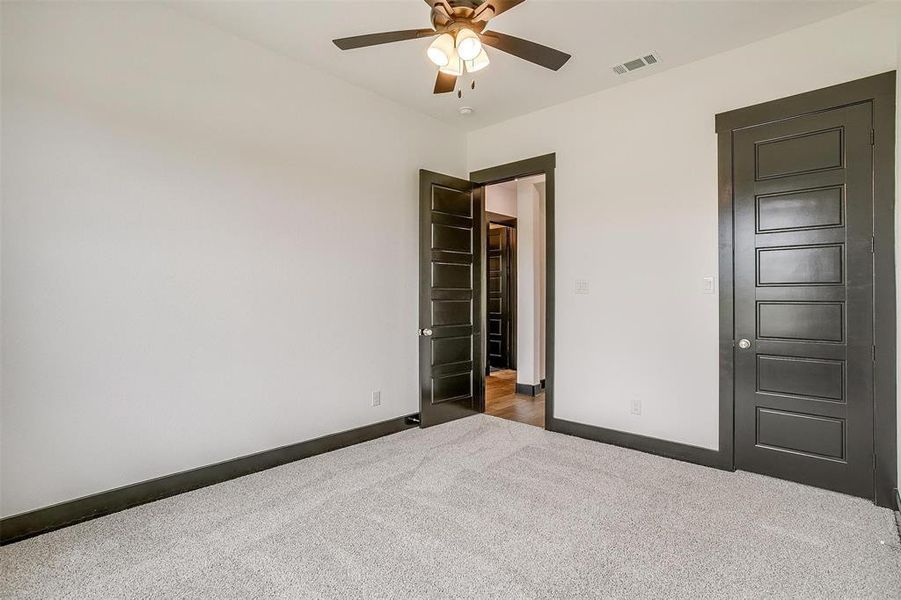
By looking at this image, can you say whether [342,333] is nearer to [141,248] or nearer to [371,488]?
[371,488]

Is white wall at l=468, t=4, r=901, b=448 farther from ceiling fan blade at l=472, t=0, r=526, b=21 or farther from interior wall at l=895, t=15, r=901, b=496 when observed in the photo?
ceiling fan blade at l=472, t=0, r=526, b=21

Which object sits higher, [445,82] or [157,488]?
[445,82]

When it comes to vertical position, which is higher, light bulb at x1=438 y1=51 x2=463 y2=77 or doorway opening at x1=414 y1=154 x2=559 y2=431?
light bulb at x1=438 y1=51 x2=463 y2=77

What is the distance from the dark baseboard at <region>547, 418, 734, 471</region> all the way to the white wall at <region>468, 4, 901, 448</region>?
0.06 metres

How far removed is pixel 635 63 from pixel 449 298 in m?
2.42

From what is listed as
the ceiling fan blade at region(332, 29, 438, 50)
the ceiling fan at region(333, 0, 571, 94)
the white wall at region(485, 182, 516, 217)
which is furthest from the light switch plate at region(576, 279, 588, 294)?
the white wall at region(485, 182, 516, 217)

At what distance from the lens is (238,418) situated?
9.95ft

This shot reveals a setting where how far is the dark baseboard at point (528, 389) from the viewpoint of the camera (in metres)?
5.54

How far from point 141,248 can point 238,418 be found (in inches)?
48.4

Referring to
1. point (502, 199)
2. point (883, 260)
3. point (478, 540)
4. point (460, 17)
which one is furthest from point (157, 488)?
point (502, 199)

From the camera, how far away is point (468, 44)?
2070 mm

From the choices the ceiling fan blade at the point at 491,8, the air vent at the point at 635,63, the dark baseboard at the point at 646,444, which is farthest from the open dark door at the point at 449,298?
the ceiling fan blade at the point at 491,8

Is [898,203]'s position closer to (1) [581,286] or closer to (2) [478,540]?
(1) [581,286]

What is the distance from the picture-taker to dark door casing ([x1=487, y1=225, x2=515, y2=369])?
23.6 ft
